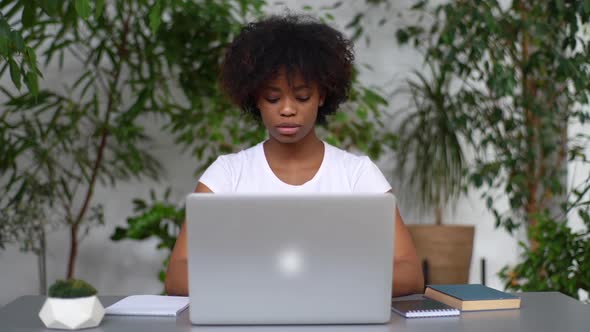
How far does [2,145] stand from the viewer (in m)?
3.51

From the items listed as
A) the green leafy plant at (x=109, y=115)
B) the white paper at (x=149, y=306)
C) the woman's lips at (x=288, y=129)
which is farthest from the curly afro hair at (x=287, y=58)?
the green leafy plant at (x=109, y=115)

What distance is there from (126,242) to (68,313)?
3119 mm

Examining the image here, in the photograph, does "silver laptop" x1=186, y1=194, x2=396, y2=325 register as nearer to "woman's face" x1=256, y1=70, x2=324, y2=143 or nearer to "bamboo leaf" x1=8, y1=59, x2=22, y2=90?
"woman's face" x1=256, y1=70, x2=324, y2=143

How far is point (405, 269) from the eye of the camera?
1729 mm

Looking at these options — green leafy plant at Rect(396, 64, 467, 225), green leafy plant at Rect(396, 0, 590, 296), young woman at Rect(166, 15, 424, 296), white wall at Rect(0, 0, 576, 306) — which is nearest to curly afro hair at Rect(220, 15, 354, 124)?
young woman at Rect(166, 15, 424, 296)

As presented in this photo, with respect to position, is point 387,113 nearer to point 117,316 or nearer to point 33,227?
point 33,227

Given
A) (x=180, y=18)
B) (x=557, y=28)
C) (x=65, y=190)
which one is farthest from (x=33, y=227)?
(x=557, y=28)

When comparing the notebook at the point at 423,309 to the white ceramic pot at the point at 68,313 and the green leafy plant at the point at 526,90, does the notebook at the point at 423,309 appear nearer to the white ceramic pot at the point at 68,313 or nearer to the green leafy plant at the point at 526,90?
the white ceramic pot at the point at 68,313

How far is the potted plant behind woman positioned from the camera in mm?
4066

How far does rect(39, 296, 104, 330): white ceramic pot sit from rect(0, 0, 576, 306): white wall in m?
3.00

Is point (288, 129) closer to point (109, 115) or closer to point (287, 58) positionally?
point (287, 58)

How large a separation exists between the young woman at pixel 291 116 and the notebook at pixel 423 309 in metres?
0.14

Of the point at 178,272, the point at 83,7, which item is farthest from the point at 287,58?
the point at 83,7

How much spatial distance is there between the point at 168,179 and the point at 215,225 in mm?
3191
